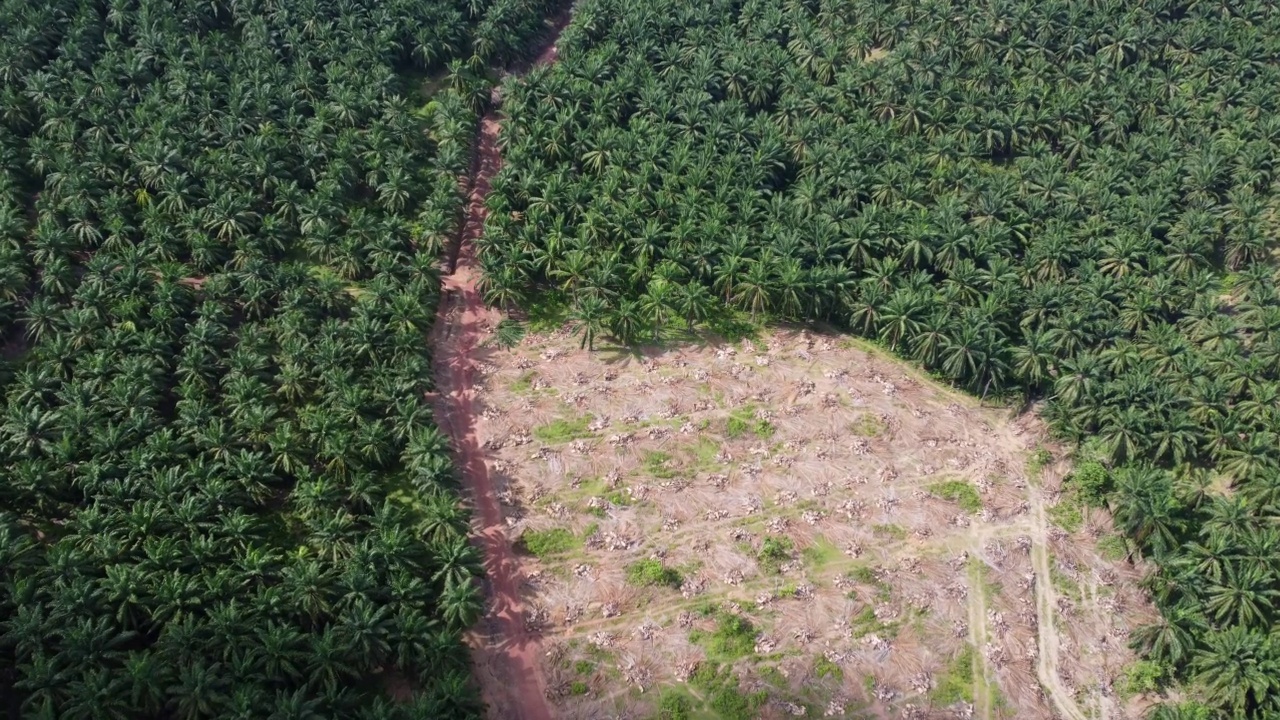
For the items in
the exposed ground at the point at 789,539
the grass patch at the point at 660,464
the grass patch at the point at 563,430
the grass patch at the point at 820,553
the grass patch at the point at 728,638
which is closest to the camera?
the exposed ground at the point at 789,539

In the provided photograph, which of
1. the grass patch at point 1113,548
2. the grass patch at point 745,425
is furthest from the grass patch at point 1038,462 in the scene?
the grass patch at point 745,425

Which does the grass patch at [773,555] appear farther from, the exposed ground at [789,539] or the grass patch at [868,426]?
the grass patch at [868,426]

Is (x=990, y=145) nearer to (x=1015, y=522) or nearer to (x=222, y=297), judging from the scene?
(x=1015, y=522)

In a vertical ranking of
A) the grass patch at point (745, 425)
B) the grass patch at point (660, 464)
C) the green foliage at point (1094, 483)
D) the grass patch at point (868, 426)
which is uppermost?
the green foliage at point (1094, 483)

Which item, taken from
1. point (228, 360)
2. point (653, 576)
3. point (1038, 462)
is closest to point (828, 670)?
point (653, 576)

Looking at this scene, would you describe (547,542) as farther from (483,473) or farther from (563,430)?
(563,430)

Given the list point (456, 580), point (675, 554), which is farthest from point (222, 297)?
point (675, 554)

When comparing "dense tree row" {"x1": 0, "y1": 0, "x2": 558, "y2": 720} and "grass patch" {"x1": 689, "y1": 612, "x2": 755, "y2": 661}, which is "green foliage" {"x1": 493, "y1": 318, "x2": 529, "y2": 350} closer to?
"dense tree row" {"x1": 0, "y1": 0, "x2": 558, "y2": 720}
